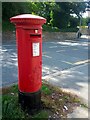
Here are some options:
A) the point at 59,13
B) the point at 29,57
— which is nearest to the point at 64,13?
the point at 59,13

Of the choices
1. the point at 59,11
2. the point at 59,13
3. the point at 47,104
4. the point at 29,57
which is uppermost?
the point at 59,11

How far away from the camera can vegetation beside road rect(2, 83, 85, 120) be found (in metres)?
3.67

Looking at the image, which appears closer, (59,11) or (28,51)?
(28,51)

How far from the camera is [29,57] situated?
3805 mm

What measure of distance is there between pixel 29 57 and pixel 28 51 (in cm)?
9

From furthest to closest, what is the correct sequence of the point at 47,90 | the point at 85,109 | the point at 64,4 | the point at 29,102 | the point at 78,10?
the point at 78,10 → the point at 64,4 → the point at 47,90 → the point at 85,109 → the point at 29,102

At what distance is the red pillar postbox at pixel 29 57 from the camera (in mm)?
3727

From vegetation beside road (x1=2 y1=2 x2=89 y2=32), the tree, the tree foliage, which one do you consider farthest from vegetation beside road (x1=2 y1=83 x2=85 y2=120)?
the tree

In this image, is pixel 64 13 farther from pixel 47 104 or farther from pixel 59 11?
pixel 47 104

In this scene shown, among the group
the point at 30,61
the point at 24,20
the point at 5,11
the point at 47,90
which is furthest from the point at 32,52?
the point at 5,11

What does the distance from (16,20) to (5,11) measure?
2006 centimetres

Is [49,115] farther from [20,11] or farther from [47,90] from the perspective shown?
[20,11]

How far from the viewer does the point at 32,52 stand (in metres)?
3.80

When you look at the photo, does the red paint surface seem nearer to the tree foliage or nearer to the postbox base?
the postbox base
